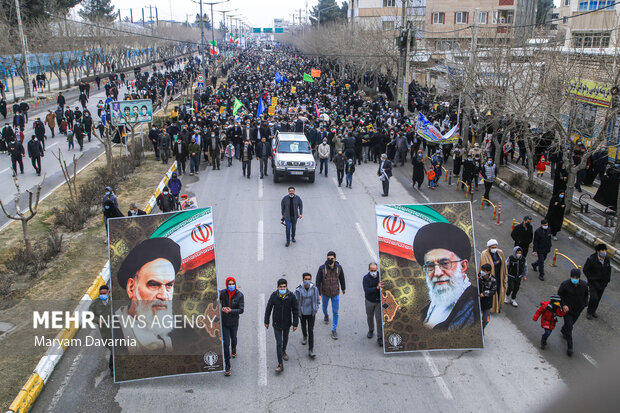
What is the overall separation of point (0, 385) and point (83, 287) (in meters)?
3.71

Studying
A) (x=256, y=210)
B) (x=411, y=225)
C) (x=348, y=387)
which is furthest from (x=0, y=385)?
(x=256, y=210)

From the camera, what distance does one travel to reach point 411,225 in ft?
30.0

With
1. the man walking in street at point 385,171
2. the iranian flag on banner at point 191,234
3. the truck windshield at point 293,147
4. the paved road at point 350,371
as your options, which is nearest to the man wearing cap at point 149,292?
the iranian flag on banner at point 191,234

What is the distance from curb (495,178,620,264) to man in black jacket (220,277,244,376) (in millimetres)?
10182

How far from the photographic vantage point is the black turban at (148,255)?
8195 millimetres

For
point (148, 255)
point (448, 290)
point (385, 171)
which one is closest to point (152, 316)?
point (148, 255)

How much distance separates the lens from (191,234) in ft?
27.9

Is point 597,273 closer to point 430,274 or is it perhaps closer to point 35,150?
point 430,274

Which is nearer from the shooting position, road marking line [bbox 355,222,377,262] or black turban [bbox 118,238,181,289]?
black turban [bbox 118,238,181,289]

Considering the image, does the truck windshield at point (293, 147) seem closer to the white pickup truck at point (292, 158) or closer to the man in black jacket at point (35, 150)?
the white pickup truck at point (292, 158)

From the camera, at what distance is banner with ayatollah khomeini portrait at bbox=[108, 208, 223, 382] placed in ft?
26.8

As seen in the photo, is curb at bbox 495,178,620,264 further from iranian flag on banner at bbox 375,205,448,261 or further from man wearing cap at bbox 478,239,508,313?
iranian flag on banner at bbox 375,205,448,261

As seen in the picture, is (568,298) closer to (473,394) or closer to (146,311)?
(473,394)

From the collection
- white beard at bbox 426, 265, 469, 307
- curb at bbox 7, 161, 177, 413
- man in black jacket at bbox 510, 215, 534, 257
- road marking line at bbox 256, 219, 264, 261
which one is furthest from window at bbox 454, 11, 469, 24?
curb at bbox 7, 161, 177, 413
